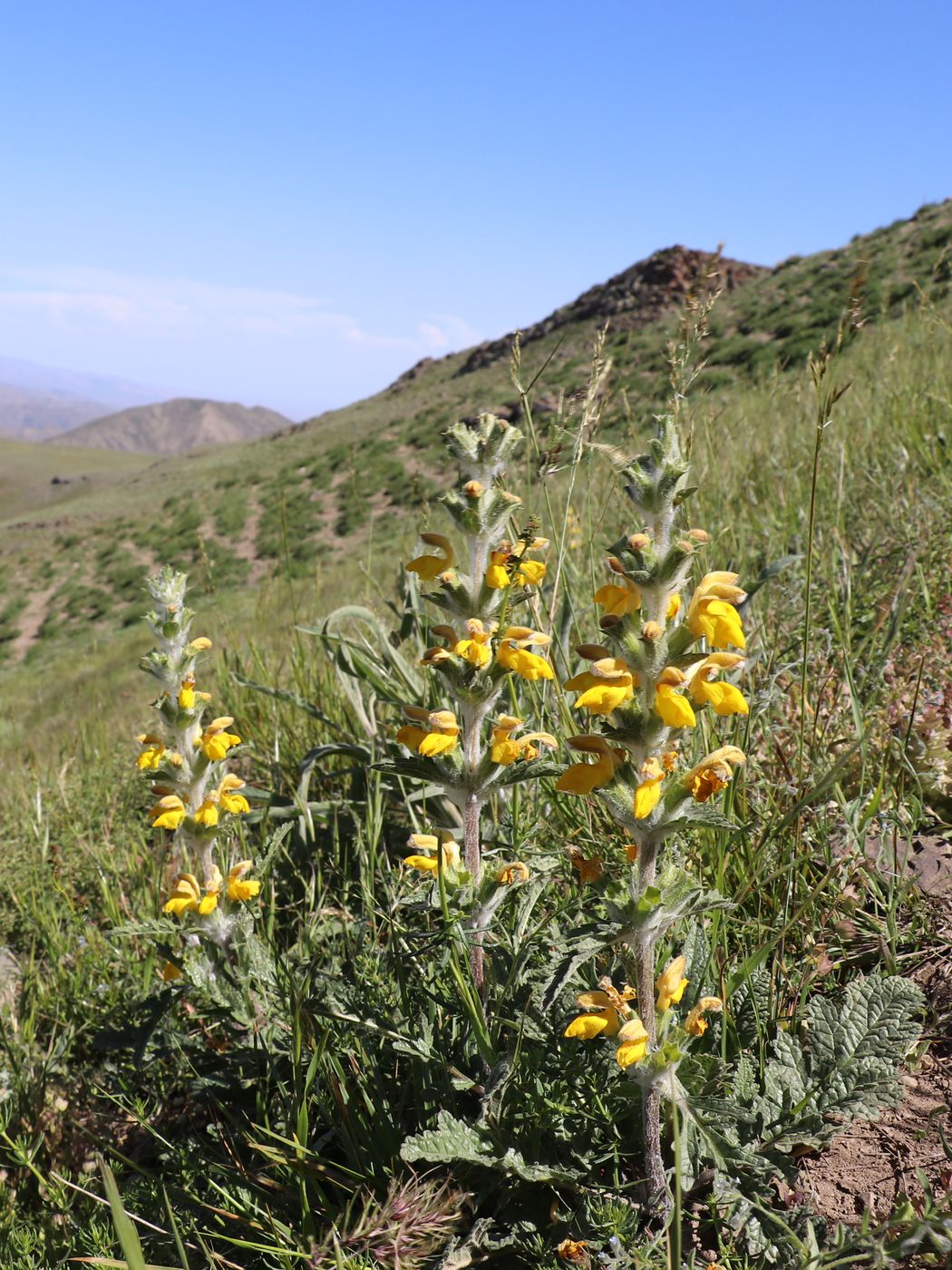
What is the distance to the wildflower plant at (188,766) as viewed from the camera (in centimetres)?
205

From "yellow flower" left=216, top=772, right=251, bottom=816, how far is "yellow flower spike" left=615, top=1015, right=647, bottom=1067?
116 cm

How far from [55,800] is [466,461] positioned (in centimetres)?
314

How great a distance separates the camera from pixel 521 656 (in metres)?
1.51

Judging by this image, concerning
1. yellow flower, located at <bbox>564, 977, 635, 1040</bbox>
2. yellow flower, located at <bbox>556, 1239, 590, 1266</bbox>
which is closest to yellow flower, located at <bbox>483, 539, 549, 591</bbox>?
yellow flower, located at <bbox>564, 977, 635, 1040</bbox>

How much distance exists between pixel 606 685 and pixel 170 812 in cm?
136

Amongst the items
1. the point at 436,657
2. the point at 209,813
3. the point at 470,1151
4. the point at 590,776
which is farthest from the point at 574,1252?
the point at 209,813

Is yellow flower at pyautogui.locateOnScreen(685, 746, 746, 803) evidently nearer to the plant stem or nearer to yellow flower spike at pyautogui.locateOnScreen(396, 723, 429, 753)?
the plant stem

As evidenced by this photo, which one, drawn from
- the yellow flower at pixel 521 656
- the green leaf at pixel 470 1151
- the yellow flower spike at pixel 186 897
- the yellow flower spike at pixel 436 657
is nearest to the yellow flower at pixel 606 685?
the yellow flower at pixel 521 656

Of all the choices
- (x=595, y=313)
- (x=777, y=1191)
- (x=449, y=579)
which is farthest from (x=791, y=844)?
(x=595, y=313)

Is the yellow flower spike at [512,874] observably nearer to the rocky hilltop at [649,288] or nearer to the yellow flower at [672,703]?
the yellow flower at [672,703]

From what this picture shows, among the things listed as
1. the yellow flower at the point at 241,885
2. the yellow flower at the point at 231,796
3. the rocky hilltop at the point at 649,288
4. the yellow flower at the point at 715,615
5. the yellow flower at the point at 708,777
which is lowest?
the yellow flower at the point at 241,885

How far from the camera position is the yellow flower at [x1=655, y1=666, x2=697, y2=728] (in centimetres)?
120

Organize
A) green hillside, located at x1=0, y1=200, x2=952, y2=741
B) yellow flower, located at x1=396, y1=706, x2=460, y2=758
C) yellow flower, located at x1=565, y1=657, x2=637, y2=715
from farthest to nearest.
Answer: green hillside, located at x1=0, y1=200, x2=952, y2=741 → yellow flower, located at x1=396, y1=706, x2=460, y2=758 → yellow flower, located at x1=565, y1=657, x2=637, y2=715

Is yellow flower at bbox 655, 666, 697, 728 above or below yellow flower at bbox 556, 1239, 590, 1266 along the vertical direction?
above
